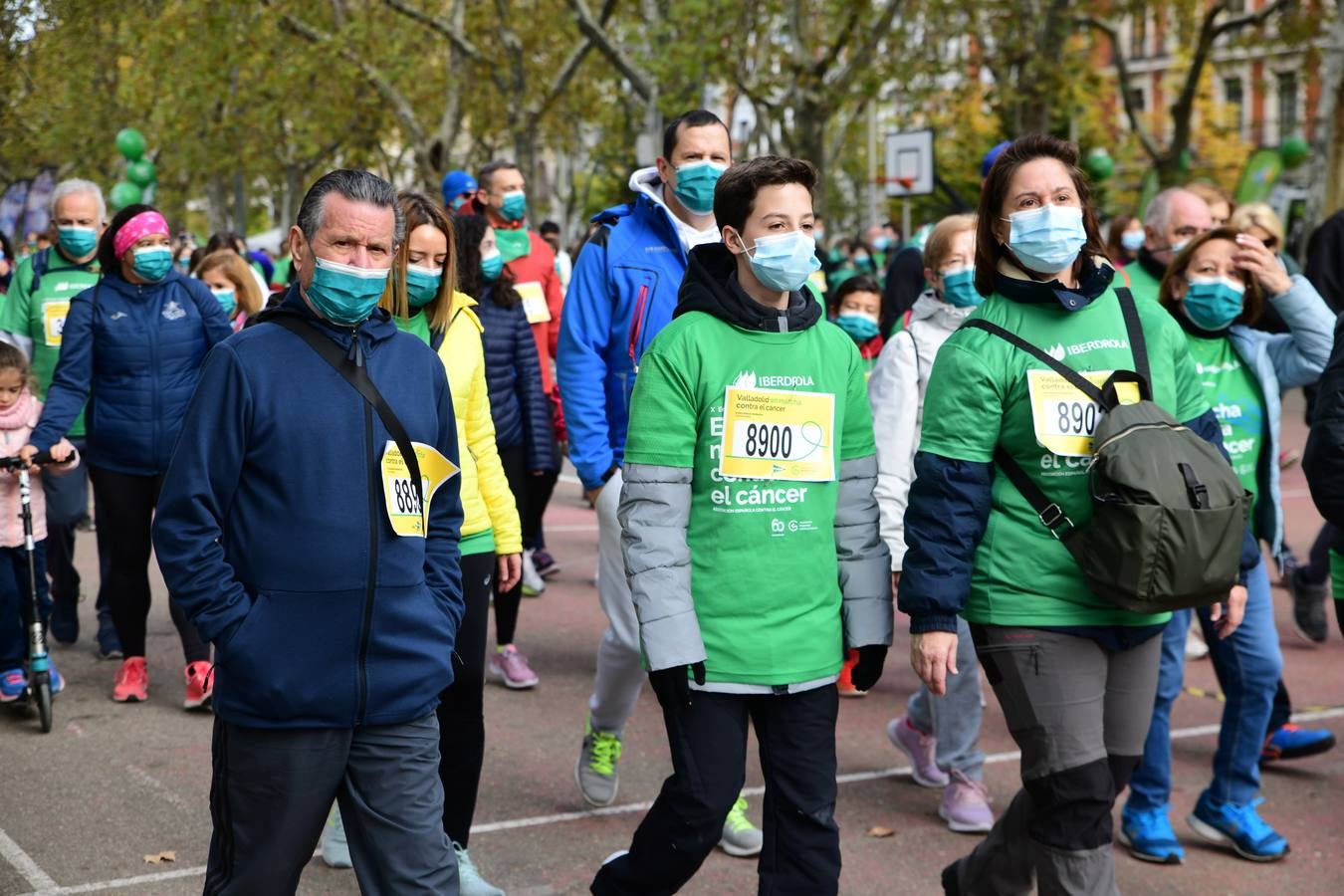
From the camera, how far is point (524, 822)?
18.4 feet

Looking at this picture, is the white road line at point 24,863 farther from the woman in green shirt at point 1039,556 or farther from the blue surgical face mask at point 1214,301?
the blue surgical face mask at point 1214,301

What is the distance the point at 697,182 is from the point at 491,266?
196cm

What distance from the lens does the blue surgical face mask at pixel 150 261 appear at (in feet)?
22.7

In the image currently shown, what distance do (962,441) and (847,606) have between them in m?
0.49

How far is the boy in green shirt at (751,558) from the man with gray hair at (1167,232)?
2.83 metres

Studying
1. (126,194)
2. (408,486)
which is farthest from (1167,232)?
(126,194)

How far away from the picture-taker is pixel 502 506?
4.95 m

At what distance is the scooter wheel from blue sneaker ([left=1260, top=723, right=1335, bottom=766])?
15.5 ft

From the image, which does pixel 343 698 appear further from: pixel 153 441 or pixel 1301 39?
pixel 1301 39

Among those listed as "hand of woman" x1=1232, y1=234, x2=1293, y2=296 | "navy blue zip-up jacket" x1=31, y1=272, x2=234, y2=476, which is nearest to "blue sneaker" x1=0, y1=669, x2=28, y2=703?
"navy blue zip-up jacket" x1=31, y1=272, x2=234, y2=476

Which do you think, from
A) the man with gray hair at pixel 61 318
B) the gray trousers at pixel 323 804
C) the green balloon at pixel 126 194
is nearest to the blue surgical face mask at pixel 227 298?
the man with gray hair at pixel 61 318

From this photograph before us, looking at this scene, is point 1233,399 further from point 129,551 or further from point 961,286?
point 129,551

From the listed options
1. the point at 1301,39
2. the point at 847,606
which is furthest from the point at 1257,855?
the point at 1301,39

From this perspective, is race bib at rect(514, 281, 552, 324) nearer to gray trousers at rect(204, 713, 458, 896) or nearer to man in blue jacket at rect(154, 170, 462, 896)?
man in blue jacket at rect(154, 170, 462, 896)
